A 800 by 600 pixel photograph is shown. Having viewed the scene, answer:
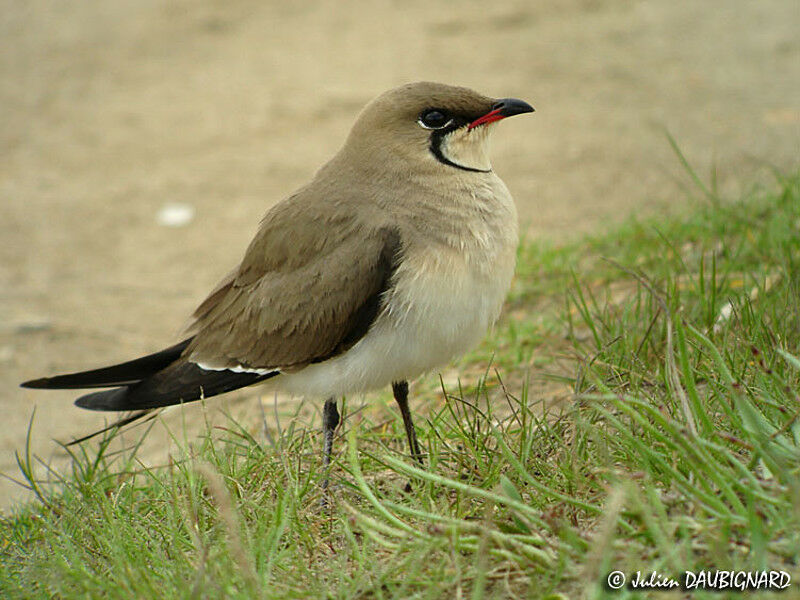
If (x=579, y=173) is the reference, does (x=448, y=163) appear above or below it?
above

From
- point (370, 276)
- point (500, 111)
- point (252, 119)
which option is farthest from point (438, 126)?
point (252, 119)

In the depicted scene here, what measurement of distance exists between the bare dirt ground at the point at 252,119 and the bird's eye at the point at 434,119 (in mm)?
1695

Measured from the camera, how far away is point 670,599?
2.00m

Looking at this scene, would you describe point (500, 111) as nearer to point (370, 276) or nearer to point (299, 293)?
point (370, 276)

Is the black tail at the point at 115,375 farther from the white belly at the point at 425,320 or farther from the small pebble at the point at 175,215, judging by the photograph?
the small pebble at the point at 175,215

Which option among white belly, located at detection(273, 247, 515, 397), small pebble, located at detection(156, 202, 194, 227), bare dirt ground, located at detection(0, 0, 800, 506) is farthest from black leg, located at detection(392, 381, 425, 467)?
small pebble, located at detection(156, 202, 194, 227)

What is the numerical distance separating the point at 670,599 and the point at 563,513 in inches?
21.5

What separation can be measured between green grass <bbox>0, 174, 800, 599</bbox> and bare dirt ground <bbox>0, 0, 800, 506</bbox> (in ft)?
4.88

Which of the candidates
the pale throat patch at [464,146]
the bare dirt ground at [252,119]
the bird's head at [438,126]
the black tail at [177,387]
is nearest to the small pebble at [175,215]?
the bare dirt ground at [252,119]

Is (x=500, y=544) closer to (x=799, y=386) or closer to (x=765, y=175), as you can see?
(x=799, y=386)

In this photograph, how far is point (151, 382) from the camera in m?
3.46

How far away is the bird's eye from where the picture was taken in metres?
3.33

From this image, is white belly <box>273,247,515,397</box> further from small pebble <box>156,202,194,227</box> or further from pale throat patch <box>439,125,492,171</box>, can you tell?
small pebble <box>156,202,194,227</box>

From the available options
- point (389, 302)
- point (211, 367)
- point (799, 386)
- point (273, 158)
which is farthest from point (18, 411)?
point (799, 386)
